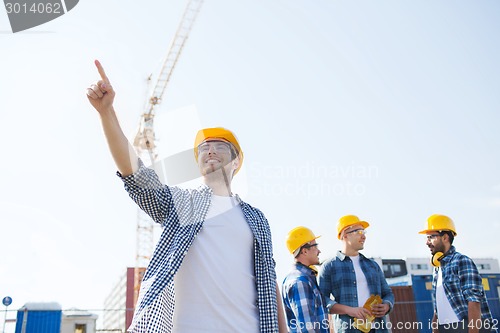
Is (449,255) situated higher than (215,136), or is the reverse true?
(215,136)

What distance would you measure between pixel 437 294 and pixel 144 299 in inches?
165

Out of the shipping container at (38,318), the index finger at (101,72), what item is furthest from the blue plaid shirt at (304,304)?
the shipping container at (38,318)

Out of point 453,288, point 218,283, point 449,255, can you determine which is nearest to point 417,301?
point 449,255

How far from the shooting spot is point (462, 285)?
4863 mm

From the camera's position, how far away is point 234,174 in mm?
2812

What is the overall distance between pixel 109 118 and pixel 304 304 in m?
3.07

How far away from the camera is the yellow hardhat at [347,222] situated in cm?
560

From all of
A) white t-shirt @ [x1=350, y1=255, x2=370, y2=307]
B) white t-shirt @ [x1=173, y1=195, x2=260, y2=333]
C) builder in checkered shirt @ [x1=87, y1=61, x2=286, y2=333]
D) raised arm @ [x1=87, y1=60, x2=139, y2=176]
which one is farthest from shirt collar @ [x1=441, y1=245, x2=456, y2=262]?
raised arm @ [x1=87, y1=60, x2=139, y2=176]

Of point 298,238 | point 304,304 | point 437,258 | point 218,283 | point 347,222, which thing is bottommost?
point 304,304

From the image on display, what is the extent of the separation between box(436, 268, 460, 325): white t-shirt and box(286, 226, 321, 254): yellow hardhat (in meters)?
1.46

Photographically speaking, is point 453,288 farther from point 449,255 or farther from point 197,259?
point 197,259

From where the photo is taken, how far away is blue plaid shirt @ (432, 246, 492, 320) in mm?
4750

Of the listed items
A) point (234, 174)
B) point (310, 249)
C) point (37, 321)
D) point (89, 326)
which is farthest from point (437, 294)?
point (89, 326)

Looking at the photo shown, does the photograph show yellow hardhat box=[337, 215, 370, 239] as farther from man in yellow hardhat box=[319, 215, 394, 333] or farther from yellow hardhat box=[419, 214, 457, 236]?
yellow hardhat box=[419, 214, 457, 236]
